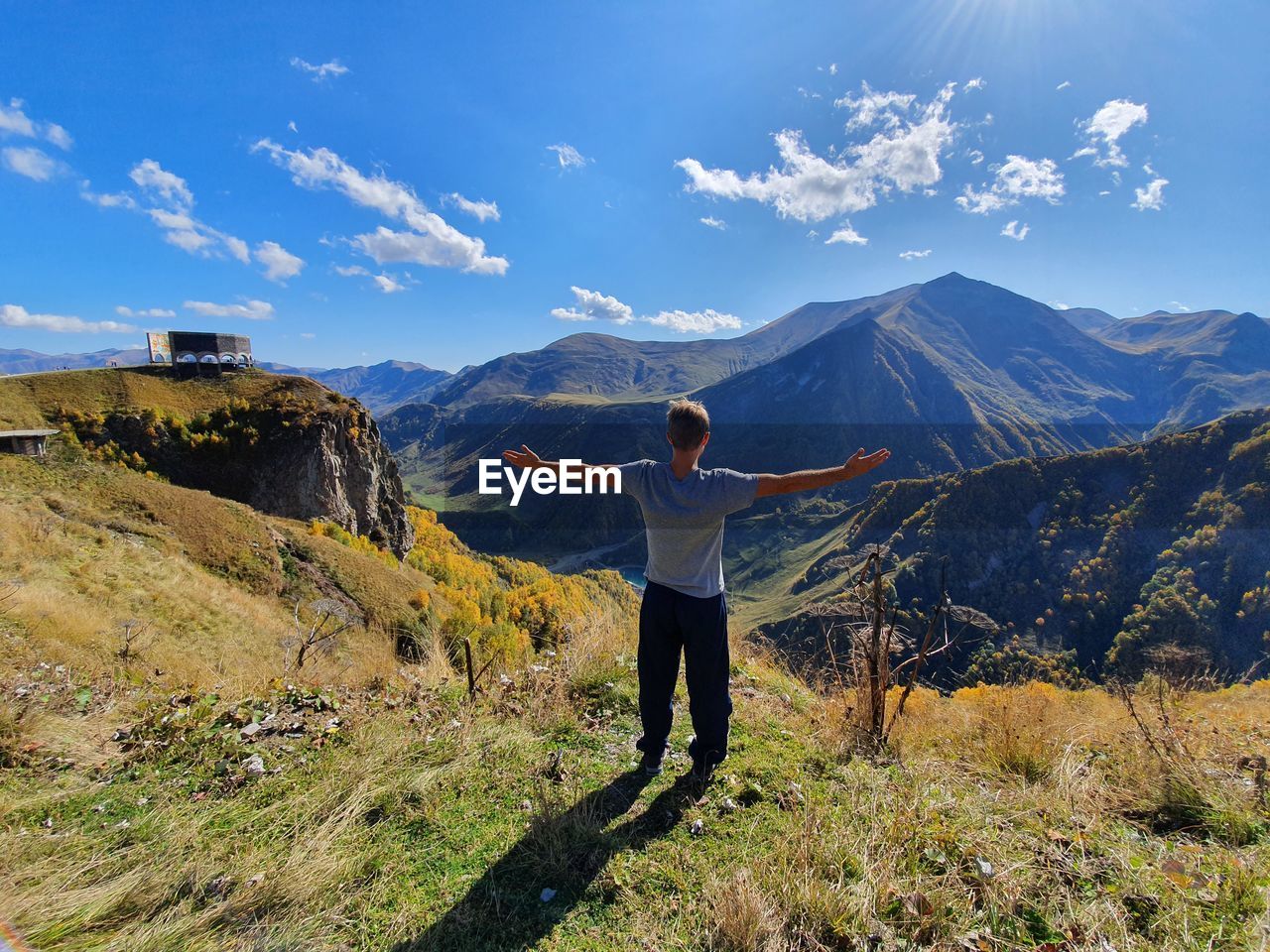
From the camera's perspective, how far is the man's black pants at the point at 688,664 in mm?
3646

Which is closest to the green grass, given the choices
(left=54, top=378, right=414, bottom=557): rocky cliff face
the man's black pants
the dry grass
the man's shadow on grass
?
the man's shadow on grass

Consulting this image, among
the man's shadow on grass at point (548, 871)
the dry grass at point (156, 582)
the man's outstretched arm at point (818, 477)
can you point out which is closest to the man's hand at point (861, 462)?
the man's outstretched arm at point (818, 477)

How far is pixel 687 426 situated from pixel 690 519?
644 mm

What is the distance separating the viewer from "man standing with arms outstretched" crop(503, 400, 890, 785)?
3.54m

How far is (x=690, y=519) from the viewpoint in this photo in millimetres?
3496

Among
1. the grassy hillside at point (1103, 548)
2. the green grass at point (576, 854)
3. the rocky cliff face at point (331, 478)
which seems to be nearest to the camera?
the green grass at point (576, 854)

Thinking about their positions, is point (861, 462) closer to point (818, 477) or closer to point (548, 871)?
point (818, 477)

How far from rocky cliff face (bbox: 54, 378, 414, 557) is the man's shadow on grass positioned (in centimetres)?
5075

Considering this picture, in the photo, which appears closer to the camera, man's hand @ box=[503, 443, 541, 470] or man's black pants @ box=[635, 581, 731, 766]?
man's black pants @ box=[635, 581, 731, 766]

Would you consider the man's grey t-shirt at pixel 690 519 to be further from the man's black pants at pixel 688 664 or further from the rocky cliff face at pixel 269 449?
the rocky cliff face at pixel 269 449

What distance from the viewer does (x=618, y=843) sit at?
125 inches

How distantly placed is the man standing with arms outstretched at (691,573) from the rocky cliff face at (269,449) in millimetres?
50733

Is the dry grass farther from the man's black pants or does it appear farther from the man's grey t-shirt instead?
the man's grey t-shirt

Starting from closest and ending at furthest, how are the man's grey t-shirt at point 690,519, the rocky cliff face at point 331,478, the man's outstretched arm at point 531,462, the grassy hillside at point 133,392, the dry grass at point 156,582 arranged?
the man's grey t-shirt at point 690,519 → the man's outstretched arm at point 531,462 → the dry grass at point 156,582 → the grassy hillside at point 133,392 → the rocky cliff face at point 331,478
